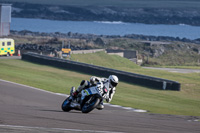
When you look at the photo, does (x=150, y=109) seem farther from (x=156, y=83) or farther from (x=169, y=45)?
(x=169, y=45)

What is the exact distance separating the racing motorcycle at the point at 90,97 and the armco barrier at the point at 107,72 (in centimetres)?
1699

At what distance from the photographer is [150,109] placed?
1947cm

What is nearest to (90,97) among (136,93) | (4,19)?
(136,93)

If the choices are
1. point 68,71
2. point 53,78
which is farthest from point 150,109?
point 68,71

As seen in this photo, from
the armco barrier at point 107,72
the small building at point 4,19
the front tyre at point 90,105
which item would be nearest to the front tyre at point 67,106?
the front tyre at point 90,105

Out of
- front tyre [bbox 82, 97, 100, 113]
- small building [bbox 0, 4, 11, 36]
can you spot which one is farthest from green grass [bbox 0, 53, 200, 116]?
small building [bbox 0, 4, 11, 36]

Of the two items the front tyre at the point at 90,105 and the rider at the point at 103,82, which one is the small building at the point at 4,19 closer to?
the rider at the point at 103,82

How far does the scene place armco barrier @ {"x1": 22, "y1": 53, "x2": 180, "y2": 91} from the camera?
2901 centimetres

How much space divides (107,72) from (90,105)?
68.4 ft

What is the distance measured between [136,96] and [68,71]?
12.2 metres

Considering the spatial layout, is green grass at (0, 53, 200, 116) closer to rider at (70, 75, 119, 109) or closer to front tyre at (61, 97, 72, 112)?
Result: front tyre at (61, 97, 72, 112)

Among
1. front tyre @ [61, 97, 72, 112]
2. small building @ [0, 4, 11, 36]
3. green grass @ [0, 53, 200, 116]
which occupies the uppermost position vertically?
small building @ [0, 4, 11, 36]

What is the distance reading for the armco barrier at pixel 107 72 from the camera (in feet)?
95.2

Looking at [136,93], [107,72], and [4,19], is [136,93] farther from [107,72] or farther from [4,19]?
[4,19]
